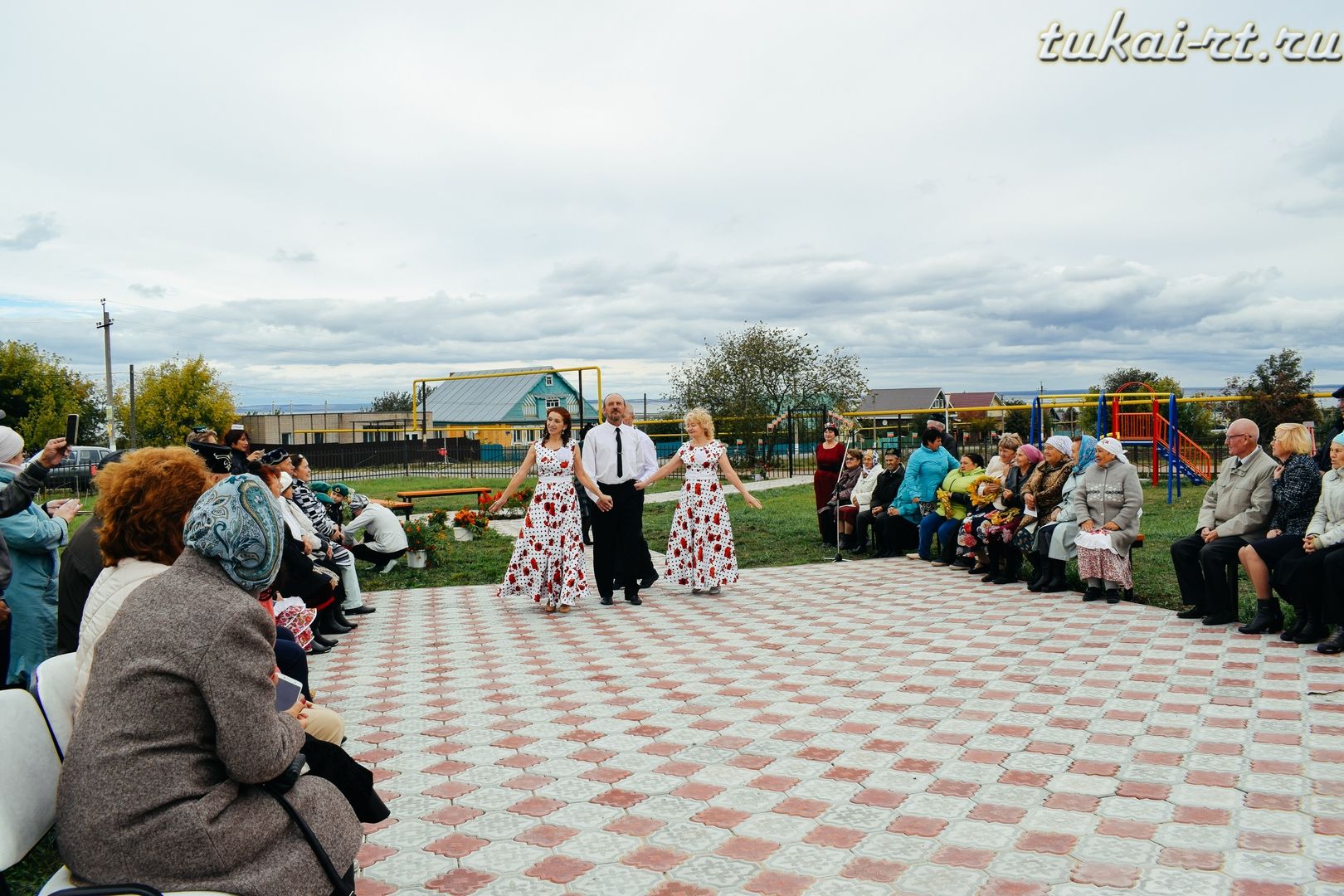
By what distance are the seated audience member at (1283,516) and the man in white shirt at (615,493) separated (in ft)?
16.6

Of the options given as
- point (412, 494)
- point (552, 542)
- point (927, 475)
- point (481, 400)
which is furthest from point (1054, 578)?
point (481, 400)

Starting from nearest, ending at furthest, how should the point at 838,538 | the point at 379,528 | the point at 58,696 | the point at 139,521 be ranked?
the point at 58,696 → the point at 139,521 → the point at 379,528 → the point at 838,538

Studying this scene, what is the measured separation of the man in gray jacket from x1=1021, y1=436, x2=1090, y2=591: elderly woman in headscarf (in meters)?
1.55

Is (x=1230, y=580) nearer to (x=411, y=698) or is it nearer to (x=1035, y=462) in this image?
(x=1035, y=462)

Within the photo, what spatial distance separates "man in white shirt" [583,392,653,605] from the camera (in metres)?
9.38

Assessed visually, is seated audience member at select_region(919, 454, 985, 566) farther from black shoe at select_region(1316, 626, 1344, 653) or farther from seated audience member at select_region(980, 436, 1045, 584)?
black shoe at select_region(1316, 626, 1344, 653)

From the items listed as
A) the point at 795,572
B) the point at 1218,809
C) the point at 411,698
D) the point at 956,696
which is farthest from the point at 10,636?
the point at 795,572

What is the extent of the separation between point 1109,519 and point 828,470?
5231 millimetres

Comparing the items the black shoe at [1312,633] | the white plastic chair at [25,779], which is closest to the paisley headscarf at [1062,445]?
the black shoe at [1312,633]

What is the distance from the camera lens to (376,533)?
436 inches

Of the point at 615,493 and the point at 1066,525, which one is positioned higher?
the point at 615,493

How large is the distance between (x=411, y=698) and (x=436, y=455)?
3365 centimetres

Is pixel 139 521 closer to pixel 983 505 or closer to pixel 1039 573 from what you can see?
pixel 1039 573

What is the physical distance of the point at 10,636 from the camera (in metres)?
5.39
